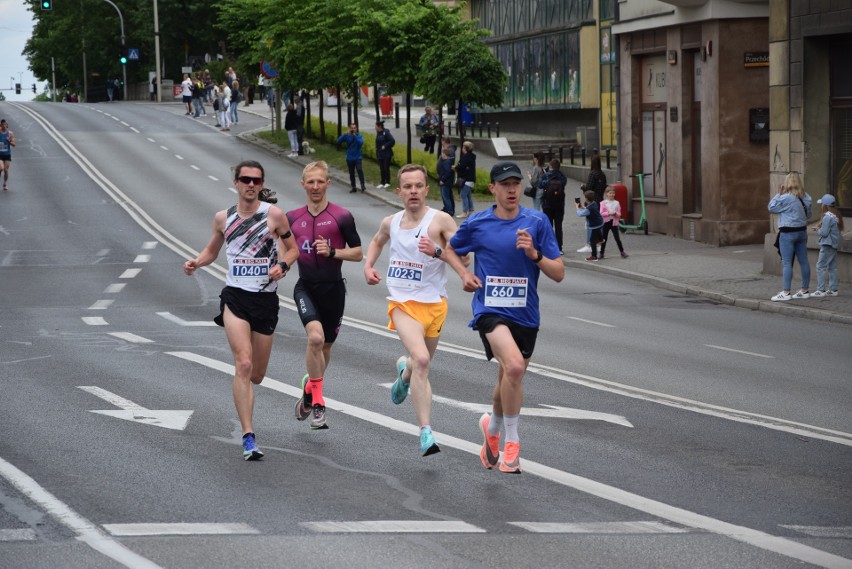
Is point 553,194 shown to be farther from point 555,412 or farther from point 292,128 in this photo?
point 292,128

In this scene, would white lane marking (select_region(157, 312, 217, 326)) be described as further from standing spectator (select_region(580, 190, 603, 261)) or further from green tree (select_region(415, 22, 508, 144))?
green tree (select_region(415, 22, 508, 144))

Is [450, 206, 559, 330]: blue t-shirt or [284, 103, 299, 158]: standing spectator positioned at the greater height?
[284, 103, 299, 158]: standing spectator

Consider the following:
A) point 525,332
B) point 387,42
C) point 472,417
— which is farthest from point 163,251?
point 525,332

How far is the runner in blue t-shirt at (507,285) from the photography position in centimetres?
898

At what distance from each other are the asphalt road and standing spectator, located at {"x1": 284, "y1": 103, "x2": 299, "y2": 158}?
25.7 m

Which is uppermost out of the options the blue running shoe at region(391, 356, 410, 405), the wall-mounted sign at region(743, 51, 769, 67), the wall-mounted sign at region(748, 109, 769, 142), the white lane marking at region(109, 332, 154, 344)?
the wall-mounted sign at region(743, 51, 769, 67)

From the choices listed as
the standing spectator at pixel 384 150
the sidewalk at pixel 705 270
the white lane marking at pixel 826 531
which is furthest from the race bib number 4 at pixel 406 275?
the standing spectator at pixel 384 150

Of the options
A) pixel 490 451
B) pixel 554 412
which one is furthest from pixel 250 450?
pixel 554 412

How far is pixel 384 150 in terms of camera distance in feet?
131

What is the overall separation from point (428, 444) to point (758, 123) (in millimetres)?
20679

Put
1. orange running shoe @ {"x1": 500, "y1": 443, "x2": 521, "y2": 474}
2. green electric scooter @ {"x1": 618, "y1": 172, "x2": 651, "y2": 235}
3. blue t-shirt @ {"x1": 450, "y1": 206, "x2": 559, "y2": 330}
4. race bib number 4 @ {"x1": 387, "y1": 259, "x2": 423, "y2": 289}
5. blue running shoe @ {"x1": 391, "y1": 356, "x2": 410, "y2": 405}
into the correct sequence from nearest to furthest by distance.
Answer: orange running shoe @ {"x1": 500, "y1": 443, "x2": 521, "y2": 474} < blue t-shirt @ {"x1": 450, "y1": 206, "x2": 559, "y2": 330} < race bib number 4 @ {"x1": 387, "y1": 259, "x2": 423, "y2": 289} < blue running shoe @ {"x1": 391, "y1": 356, "x2": 410, "y2": 405} < green electric scooter @ {"x1": 618, "y1": 172, "x2": 651, "y2": 235}

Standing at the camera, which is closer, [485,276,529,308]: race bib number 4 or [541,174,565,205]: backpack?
[485,276,529,308]: race bib number 4

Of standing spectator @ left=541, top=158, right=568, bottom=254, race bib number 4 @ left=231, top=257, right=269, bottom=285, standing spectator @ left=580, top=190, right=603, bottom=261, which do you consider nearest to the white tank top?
race bib number 4 @ left=231, top=257, right=269, bottom=285

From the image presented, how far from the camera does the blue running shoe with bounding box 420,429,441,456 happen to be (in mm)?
9289
